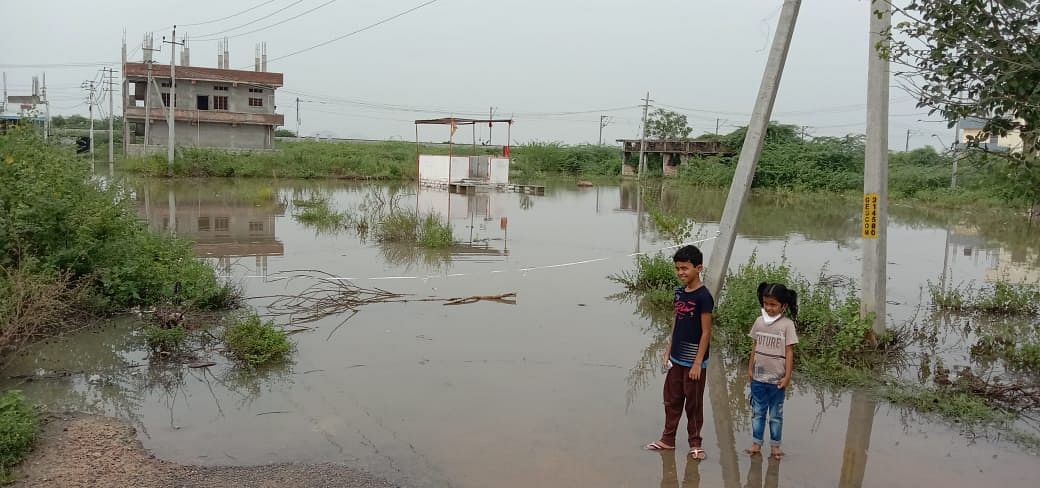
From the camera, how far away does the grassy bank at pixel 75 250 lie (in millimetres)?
7020

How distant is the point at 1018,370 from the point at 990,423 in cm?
190

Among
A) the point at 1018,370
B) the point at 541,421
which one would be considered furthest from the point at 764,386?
the point at 1018,370

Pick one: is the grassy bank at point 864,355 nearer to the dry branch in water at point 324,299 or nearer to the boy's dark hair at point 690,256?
the boy's dark hair at point 690,256

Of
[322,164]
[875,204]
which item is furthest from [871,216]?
[322,164]

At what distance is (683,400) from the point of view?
196 inches

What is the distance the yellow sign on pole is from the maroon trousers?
325 centimetres

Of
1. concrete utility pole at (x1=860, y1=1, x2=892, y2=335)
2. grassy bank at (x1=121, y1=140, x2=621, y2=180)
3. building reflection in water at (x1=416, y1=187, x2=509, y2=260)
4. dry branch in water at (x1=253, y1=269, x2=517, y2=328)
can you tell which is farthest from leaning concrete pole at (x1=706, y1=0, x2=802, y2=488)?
grassy bank at (x1=121, y1=140, x2=621, y2=180)

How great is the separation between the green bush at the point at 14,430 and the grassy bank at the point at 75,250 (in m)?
1.85

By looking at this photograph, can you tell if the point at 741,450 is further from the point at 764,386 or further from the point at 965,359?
the point at 965,359

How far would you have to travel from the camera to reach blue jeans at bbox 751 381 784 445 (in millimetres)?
4871

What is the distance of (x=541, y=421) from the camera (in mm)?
5629

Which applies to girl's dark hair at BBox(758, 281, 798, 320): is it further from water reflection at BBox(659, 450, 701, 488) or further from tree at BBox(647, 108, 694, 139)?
tree at BBox(647, 108, 694, 139)

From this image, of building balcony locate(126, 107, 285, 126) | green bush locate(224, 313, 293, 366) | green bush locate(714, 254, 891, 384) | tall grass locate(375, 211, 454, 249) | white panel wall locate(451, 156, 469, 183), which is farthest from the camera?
building balcony locate(126, 107, 285, 126)

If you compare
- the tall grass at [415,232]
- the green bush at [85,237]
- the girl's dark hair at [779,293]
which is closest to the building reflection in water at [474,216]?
the tall grass at [415,232]
